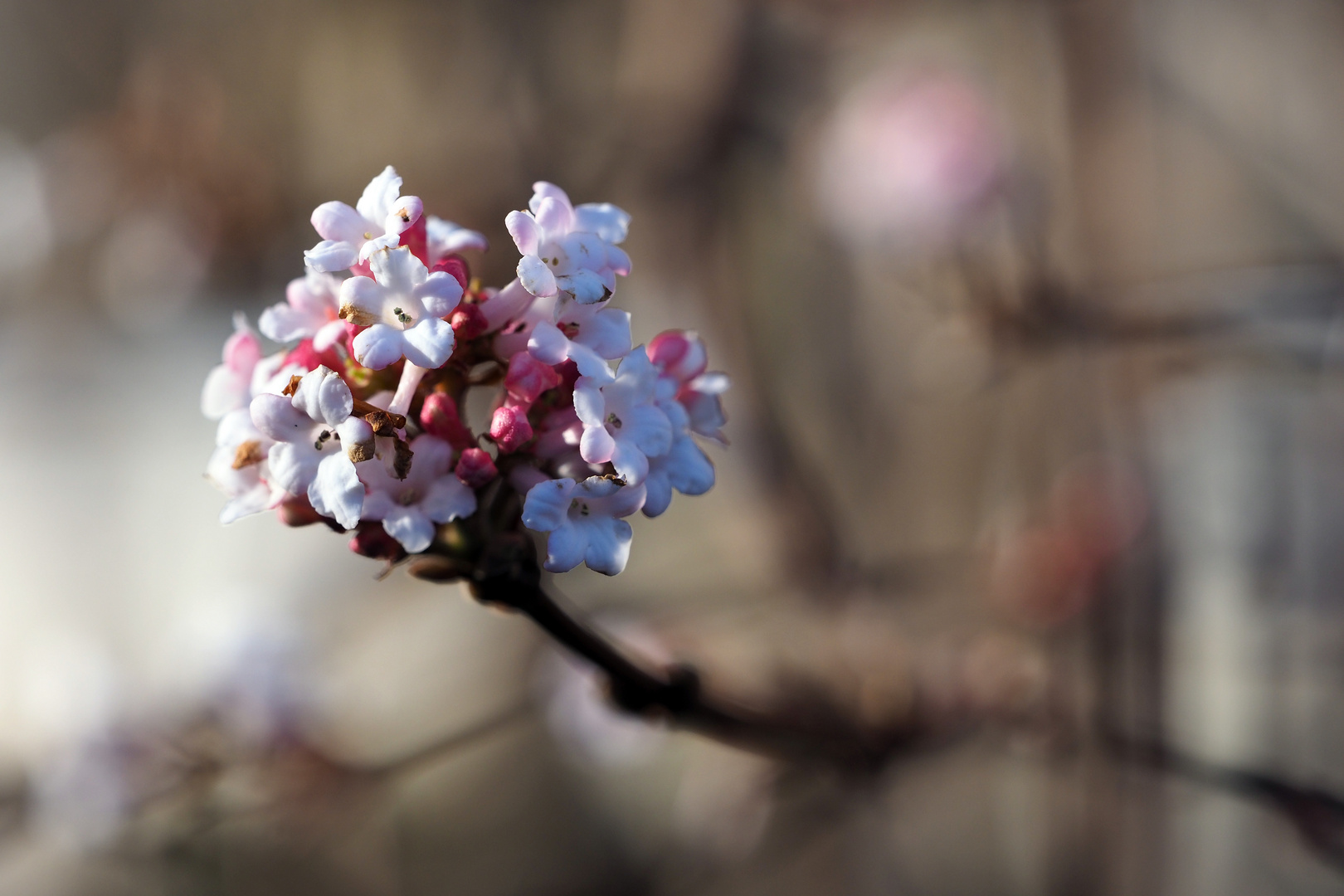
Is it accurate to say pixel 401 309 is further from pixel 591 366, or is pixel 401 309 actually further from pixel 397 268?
pixel 591 366

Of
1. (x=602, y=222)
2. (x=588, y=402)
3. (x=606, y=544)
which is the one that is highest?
(x=602, y=222)

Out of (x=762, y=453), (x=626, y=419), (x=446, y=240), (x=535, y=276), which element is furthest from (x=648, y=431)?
(x=762, y=453)

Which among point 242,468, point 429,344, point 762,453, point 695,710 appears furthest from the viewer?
point 762,453

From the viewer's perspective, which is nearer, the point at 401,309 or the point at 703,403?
the point at 401,309

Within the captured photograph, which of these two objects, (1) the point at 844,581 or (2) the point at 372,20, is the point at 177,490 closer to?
(2) the point at 372,20

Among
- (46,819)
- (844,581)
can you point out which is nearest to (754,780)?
(844,581)

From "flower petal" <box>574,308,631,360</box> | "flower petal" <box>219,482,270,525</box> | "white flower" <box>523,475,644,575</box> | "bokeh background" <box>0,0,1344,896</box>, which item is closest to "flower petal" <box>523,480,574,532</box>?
"white flower" <box>523,475,644,575</box>

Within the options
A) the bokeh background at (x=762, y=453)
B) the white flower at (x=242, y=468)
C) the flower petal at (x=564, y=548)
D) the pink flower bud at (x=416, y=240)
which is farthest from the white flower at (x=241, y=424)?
the bokeh background at (x=762, y=453)

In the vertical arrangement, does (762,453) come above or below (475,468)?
below
